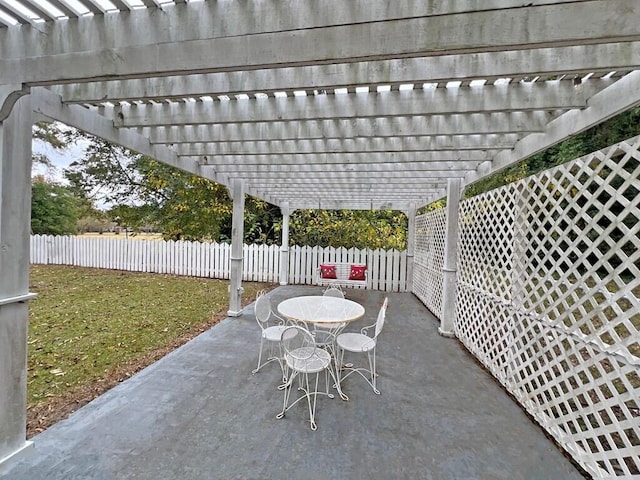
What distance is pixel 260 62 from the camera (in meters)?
1.42

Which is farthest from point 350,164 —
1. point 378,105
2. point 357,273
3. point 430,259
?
point 357,273

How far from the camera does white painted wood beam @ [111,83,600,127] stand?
217 centimetres

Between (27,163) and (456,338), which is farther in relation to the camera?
(456,338)

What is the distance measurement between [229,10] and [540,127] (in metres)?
2.72

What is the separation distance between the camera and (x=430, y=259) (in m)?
6.57

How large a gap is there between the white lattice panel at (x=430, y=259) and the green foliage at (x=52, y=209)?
14.5 meters

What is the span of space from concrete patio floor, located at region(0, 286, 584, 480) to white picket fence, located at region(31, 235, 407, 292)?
5.16m

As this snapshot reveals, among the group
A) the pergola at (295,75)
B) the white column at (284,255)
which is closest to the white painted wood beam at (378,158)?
the pergola at (295,75)

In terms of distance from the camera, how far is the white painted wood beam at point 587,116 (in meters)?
1.87

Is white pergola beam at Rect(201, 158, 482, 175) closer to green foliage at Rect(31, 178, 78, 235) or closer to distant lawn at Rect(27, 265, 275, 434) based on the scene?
distant lawn at Rect(27, 265, 275, 434)

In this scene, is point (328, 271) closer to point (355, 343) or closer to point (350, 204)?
point (350, 204)

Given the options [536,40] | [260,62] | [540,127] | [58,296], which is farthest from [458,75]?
[58,296]

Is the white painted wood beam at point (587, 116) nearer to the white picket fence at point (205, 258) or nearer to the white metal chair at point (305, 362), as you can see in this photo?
the white metal chair at point (305, 362)

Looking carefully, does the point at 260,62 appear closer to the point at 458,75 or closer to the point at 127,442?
the point at 458,75
